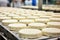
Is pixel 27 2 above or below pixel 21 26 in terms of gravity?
below

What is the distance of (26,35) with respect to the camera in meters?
0.94

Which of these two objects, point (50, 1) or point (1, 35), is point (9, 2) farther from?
point (1, 35)

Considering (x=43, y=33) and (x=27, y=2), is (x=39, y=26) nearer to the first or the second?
(x=43, y=33)

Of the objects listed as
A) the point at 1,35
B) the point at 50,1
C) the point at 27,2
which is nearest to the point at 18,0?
the point at 27,2

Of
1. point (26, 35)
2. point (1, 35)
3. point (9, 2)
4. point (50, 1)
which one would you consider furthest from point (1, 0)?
point (26, 35)

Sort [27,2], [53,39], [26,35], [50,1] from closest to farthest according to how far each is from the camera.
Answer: [53,39], [26,35], [50,1], [27,2]

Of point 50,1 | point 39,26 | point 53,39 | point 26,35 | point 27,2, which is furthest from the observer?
point 27,2

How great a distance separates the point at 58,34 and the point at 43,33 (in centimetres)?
12

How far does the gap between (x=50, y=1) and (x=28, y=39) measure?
15.4ft

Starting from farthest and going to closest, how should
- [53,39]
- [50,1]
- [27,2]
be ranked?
[27,2], [50,1], [53,39]

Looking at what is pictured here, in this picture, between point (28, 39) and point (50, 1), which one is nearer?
point (28, 39)

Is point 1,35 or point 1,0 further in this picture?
point 1,0

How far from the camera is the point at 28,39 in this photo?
35.2 inches

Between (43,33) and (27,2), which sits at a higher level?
(43,33)
